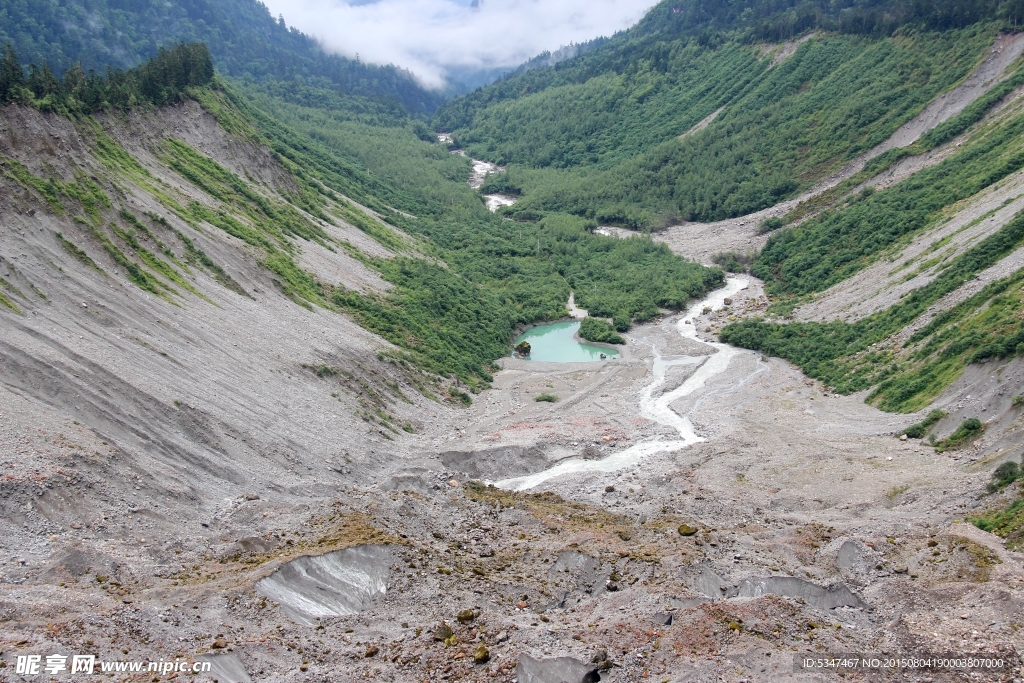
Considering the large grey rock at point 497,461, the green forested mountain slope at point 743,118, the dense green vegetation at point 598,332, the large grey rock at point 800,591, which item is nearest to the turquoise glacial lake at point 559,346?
the dense green vegetation at point 598,332

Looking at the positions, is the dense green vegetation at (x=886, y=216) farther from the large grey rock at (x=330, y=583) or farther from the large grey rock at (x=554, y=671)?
the large grey rock at (x=554, y=671)

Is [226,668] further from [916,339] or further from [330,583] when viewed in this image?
[916,339]

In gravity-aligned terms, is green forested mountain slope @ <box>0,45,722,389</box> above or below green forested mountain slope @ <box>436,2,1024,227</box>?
below

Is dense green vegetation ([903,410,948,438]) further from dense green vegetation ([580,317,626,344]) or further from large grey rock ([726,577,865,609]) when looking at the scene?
dense green vegetation ([580,317,626,344])

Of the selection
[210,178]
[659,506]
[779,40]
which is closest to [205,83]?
[210,178]

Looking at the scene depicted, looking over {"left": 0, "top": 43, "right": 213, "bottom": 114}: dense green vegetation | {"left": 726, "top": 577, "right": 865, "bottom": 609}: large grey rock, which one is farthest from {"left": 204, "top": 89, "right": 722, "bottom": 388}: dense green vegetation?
{"left": 726, "top": 577, "right": 865, "bottom": 609}: large grey rock

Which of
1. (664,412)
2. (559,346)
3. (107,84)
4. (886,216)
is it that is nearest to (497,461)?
(664,412)
